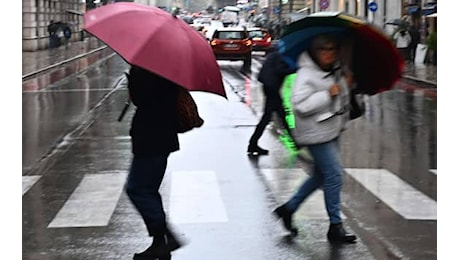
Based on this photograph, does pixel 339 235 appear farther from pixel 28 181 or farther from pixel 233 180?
pixel 28 181

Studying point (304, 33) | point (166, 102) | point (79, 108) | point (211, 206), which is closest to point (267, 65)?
point (211, 206)

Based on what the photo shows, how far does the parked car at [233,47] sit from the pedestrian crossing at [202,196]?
25261 mm

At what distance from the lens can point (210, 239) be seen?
6676 millimetres

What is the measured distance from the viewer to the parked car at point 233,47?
3516cm

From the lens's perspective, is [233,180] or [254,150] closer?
[233,180]

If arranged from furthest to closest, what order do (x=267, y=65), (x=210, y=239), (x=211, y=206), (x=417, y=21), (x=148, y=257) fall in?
(x=417, y=21) → (x=267, y=65) → (x=211, y=206) → (x=210, y=239) → (x=148, y=257)

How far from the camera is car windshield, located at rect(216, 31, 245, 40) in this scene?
35625 millimetres

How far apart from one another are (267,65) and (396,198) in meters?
2.12

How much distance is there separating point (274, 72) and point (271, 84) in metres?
0.38

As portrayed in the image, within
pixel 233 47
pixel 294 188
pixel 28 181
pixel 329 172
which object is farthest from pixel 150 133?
pixel 233 47

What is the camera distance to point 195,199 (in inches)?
328

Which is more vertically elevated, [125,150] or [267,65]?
[267,65]

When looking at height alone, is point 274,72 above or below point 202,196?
above

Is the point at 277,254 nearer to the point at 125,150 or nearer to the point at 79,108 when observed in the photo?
the point at 125,150
